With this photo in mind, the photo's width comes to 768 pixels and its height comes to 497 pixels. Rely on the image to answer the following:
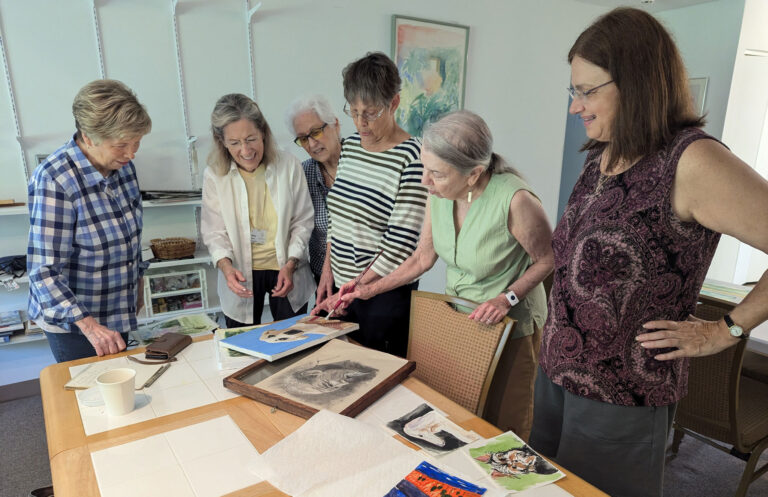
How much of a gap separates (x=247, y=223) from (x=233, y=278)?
0.23m

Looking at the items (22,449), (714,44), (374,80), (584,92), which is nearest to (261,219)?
(374,80)

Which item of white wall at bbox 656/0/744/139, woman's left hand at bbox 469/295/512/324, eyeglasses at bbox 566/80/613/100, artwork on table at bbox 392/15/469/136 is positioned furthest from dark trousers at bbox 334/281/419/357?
white wall at bbox 656/0/744/139

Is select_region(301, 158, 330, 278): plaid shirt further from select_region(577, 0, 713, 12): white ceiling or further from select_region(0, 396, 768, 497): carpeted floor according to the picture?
select_region(577, 0, 713, 12): white ceiling

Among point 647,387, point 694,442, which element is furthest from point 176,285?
point 694,442

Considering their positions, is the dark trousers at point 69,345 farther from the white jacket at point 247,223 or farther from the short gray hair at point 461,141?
the short gray hair at point 461,141

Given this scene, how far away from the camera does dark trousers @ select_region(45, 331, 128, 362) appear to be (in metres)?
1.54

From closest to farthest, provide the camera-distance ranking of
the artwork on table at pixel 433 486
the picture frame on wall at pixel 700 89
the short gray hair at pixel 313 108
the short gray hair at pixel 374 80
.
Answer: the artwork on table at pixel 433 486 < the short gray hair at pixel 374 80 < the short gray hair at pixel 313 108 < the picture frame on wall at pixel 700 89

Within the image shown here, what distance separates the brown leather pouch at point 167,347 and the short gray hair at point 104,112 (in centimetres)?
66

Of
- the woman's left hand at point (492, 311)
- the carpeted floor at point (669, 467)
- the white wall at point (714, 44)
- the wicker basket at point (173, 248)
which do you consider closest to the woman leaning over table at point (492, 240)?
the woman's left hand at point (492, 311)

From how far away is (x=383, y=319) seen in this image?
5.85 ft

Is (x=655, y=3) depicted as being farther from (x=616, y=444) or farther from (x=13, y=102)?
(x=13, y=102)

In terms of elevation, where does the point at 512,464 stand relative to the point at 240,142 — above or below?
below

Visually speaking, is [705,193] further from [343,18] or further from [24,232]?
[24,232]

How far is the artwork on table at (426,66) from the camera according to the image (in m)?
3.43
